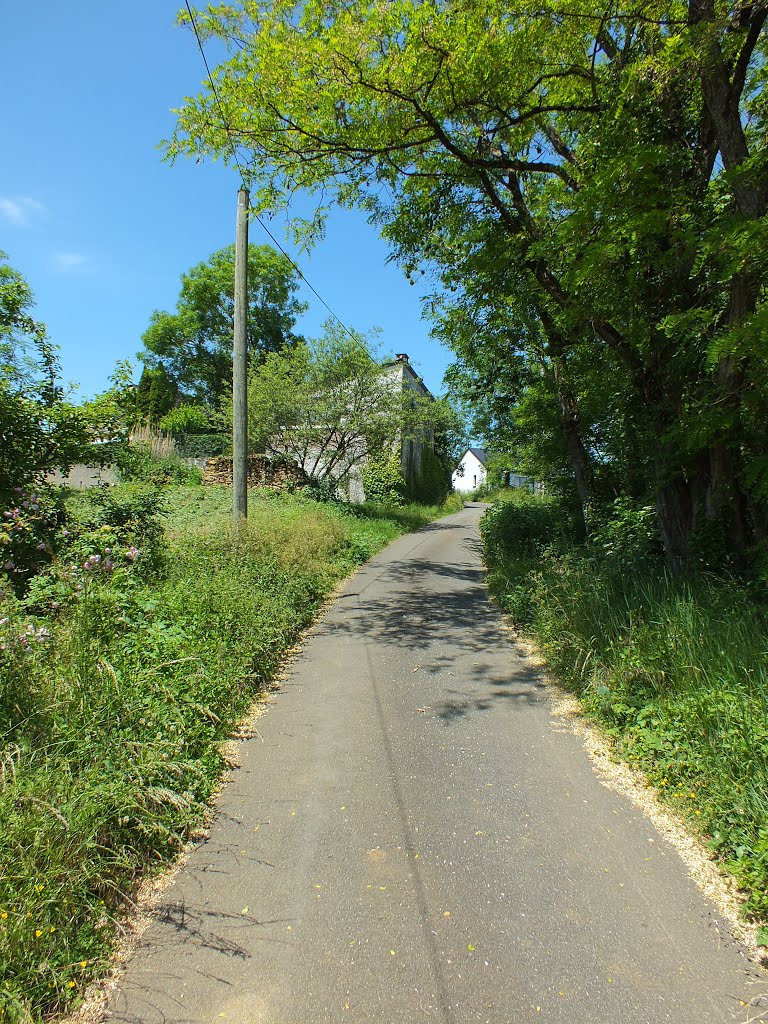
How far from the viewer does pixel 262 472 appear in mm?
20453

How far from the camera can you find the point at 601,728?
4.27m

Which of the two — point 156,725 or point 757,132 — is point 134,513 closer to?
point 156,725

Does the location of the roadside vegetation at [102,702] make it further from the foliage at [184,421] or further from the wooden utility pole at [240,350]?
the foliage at [184,421]

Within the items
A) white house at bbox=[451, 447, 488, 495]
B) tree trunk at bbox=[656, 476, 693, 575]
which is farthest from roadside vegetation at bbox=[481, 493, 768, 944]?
white house at bbox=[451, 447, 488, 495]

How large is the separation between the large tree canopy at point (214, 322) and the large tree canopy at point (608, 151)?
27694 mm

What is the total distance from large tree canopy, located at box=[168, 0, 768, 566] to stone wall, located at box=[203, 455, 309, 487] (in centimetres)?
1238

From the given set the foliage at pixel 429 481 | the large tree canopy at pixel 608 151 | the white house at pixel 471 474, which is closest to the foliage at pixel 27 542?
the large tree canopy at pixel 608 151

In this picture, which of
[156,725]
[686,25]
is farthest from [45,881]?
[686,25]

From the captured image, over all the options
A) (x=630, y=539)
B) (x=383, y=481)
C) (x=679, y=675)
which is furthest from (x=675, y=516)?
(x=383, y=481)

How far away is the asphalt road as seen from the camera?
2094mm

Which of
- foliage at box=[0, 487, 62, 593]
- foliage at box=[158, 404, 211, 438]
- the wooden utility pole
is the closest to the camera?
foliage at box=[0, 487, 62, 593]

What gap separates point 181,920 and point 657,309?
739cm

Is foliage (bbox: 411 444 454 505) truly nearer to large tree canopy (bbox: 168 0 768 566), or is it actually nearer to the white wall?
large tree canopy (bbox: 168 0 768 566)

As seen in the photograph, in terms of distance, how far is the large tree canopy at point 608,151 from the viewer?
17.1 ft
